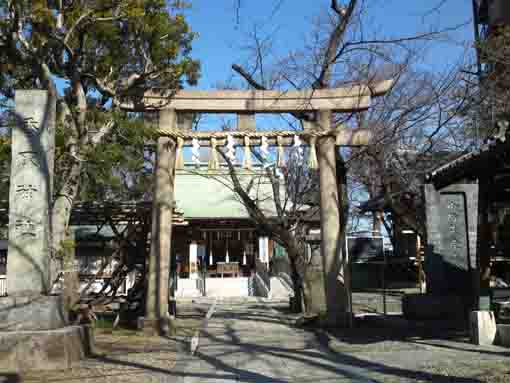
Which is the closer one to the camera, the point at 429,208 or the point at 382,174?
the point at 429,208

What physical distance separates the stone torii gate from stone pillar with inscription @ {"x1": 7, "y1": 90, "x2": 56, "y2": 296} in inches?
142

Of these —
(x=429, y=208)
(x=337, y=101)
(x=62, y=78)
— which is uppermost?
(x=62, y=78)

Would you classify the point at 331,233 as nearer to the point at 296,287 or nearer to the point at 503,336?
the point at 503,336

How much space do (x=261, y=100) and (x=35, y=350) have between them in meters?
7.19

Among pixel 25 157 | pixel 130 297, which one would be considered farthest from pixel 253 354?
pixel 130 297

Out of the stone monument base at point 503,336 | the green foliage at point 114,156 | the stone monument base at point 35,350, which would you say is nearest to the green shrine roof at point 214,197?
the green foliage at point 114,156

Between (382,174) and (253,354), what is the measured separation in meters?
12.9

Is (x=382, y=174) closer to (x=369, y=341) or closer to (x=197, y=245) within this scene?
(x=369, y=341)

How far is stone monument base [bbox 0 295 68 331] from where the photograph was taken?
741cm

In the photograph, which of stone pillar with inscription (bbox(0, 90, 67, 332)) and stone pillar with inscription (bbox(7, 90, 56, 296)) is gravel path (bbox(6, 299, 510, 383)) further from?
stone pillar with inscription (bbox(7, 90, 56, 296))

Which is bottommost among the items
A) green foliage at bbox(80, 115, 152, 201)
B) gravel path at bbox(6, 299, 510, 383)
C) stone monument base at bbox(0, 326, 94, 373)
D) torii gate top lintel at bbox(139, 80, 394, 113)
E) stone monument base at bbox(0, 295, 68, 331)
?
gravel path at bbox(6, 299, 510, 383)

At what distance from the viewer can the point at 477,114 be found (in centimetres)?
1634

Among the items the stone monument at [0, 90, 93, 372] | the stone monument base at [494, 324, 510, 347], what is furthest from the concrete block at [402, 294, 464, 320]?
the stone monument at [0, 90, 93, 372]

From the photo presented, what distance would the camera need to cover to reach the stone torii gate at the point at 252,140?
38.1ft
